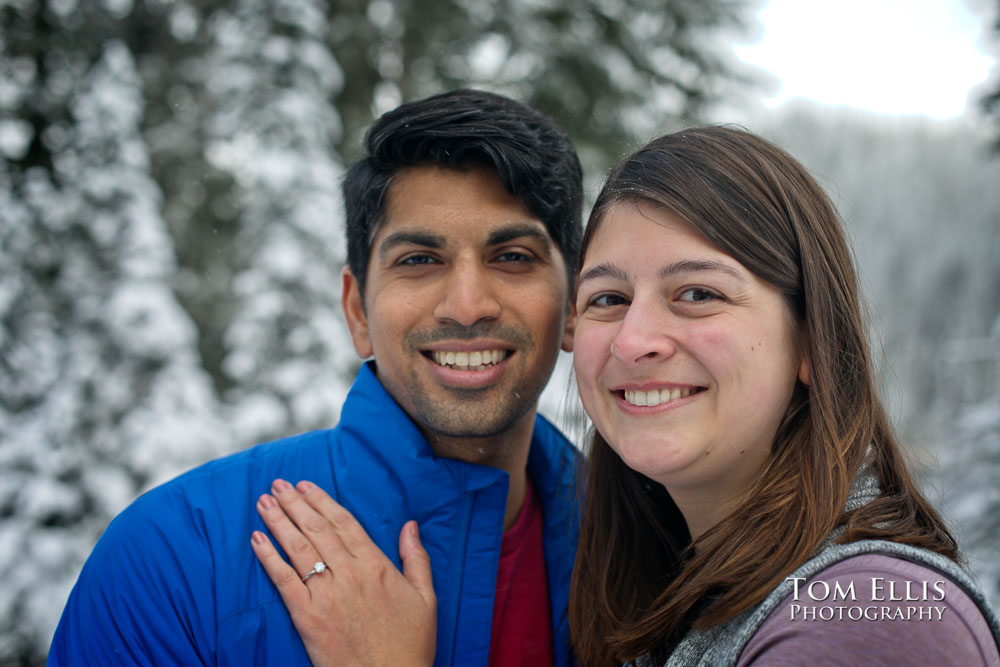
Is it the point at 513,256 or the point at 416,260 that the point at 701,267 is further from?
the point at 416,260

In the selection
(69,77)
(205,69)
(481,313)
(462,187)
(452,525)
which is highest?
(205,69)

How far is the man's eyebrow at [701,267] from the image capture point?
1675mm

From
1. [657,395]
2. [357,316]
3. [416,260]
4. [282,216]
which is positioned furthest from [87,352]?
[657,395]

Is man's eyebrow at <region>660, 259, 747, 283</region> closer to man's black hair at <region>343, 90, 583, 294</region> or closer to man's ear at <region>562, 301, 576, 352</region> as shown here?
man's black hair at <region>343, 90, 583, 294</region>

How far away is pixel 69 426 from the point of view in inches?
206

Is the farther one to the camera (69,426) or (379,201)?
(69,426)

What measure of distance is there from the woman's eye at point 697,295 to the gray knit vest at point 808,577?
58 centimetres

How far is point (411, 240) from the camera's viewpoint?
241cm

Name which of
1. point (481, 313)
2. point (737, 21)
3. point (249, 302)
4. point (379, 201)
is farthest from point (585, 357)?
point (737, 21)

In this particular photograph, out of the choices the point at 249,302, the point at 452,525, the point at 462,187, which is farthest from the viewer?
the point at 249,302

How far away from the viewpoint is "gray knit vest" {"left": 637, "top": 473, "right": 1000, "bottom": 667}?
1.37m

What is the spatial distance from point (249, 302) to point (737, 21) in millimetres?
7010

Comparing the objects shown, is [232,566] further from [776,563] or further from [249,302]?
[249,302]

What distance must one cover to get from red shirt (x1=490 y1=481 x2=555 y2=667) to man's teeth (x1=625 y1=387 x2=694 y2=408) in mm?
890
